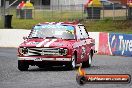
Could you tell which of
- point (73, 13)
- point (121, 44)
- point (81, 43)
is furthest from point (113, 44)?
point (73, 13)

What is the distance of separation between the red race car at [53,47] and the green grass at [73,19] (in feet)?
78.9

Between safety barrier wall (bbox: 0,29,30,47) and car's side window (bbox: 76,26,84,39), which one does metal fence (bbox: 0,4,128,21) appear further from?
car's side window (bbox: 76,26,84,39)

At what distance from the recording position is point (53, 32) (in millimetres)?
18062

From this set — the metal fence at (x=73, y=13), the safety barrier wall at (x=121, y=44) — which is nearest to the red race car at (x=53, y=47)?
the safety barrier wall at (x=121, y=44)

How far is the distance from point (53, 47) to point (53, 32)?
1.28 meters

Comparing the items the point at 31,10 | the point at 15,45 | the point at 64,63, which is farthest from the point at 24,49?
the point at 31,10

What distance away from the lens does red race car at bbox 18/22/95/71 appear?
55.4 feet

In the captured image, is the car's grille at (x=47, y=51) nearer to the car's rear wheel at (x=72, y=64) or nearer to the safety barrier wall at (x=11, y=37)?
the car's rear wheel at (x=72, y=64)

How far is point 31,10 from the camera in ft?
178

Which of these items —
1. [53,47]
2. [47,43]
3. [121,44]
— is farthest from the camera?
[121,44]

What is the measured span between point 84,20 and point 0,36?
1296 cm

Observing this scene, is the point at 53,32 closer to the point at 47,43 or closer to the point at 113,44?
the point at 47,43

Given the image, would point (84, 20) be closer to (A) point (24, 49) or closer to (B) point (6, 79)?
(A) point (24, 49)

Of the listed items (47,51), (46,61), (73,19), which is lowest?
(73,19)
